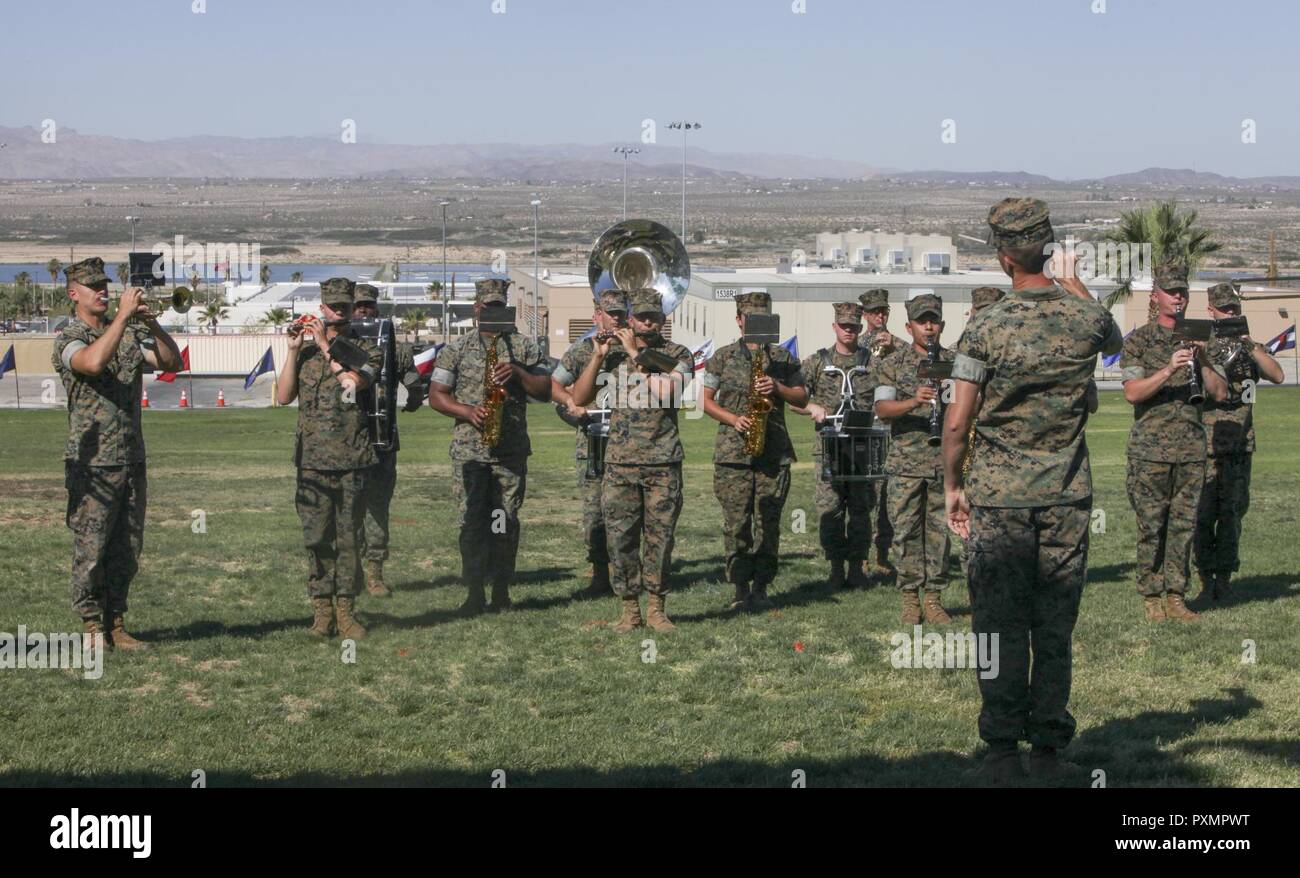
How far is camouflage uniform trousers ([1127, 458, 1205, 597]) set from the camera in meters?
11.2

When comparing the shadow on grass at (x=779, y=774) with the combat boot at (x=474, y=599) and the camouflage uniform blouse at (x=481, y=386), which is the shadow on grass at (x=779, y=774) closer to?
the combat boot at (x=474, y=599)

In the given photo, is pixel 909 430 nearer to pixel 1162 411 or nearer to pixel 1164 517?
pixel 1162 411

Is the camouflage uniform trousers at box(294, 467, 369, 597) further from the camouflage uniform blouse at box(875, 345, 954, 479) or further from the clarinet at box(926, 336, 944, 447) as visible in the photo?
the clarinet at box(926, 336, 944, 447)

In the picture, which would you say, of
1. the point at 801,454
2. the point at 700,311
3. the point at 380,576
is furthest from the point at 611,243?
the point at 700,311

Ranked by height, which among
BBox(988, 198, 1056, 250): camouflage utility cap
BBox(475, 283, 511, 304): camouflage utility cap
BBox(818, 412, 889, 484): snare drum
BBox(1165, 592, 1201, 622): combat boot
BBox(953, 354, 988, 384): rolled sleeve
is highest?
BBox(988, 198, 1056, 250): camouflage utility cap

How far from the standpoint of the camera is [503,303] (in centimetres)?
1229

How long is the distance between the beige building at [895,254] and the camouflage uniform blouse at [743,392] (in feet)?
221

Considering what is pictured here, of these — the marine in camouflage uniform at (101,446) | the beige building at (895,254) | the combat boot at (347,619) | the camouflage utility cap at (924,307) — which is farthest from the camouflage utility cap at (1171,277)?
the beige building at (895,254)

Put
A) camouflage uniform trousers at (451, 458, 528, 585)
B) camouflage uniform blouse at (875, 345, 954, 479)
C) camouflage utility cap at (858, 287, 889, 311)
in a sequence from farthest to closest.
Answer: camouflage utility cap at (858, 287, 889, 311)
camouflage uniform trousers at (451, 458, 528, 585)
camouflage uniform blouse at (875, 345, 954, 479)

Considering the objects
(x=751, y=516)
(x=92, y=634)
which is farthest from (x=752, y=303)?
(x=92, y=634)

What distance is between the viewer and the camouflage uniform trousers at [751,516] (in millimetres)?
12211

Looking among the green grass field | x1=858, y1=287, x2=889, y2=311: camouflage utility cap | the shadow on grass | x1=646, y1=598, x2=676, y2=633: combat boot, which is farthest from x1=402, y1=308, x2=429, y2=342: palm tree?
the shadow on grass

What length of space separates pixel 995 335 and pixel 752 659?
382cm

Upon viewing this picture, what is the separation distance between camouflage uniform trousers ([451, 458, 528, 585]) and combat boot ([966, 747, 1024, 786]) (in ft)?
18.2
